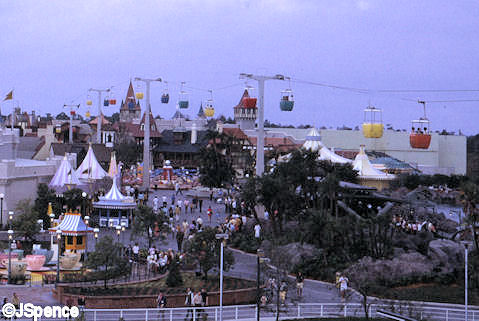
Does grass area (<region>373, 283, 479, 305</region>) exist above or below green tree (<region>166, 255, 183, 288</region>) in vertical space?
below

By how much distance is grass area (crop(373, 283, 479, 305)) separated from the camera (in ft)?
78.5

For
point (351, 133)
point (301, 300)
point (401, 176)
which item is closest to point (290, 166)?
point (301, 300)

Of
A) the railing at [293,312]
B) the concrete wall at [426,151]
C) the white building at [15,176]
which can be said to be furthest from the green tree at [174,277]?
the concrete wall at [426,151]

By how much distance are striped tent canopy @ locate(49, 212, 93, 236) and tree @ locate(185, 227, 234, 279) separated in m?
5.06

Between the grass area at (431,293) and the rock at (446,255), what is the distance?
3.35 ft

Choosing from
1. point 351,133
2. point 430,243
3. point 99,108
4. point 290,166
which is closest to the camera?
point 430,243

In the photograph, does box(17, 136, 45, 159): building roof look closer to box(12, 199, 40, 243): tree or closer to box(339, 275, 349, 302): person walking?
box(12, 199, 40, 243): tree

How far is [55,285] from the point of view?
24422mm

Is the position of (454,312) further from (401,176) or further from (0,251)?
(401,176)

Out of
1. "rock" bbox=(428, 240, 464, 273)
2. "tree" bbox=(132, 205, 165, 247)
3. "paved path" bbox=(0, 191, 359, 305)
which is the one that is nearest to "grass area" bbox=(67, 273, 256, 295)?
"paved path" bbox=(0, 191, 359, 305)

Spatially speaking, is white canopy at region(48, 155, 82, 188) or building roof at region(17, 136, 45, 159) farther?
building roof at region(17, 136, 45, 159)

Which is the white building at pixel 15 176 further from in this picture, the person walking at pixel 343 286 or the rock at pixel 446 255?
the rock at pixel 446 255

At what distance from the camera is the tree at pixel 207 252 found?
83.1 ft

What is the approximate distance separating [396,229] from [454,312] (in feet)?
32.1
